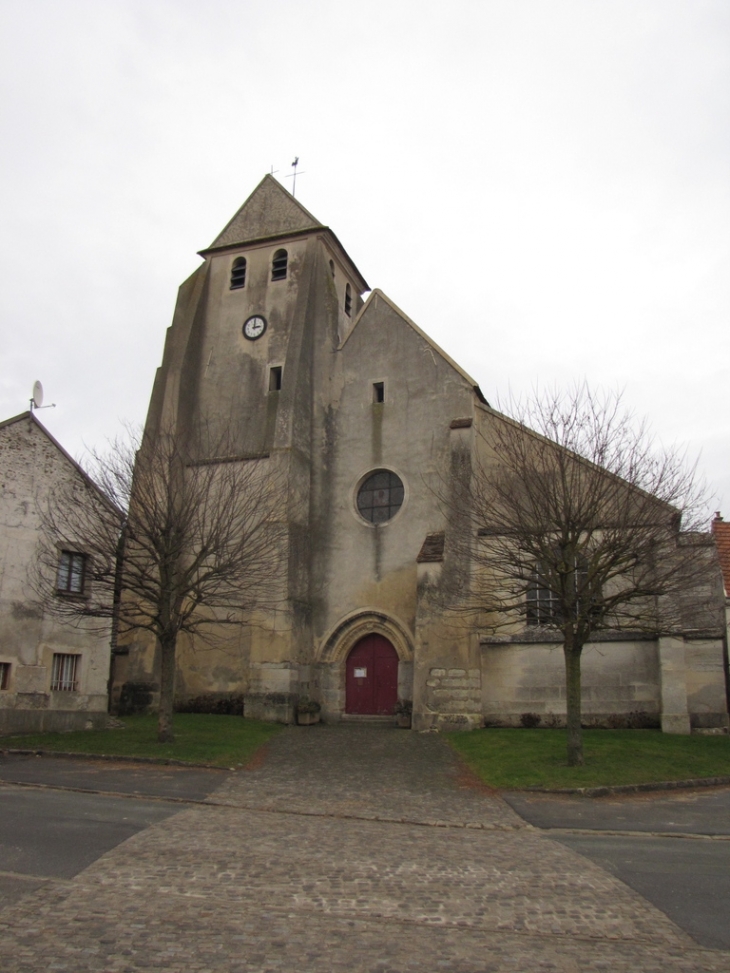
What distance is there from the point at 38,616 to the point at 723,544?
18195mm

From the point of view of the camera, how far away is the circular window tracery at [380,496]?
23234mm

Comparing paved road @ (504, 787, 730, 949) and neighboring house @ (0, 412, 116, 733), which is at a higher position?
neighboring house @ (0, 412, 116, 733)

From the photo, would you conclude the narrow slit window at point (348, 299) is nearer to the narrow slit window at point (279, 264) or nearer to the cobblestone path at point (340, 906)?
the narrow slit window at point (279, 264)

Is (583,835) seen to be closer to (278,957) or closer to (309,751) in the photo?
(278,957)

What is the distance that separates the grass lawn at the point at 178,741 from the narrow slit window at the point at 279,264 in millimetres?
14873

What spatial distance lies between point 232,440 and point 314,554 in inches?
171

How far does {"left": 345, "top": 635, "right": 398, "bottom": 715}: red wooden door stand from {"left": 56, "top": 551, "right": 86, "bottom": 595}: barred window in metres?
7.78

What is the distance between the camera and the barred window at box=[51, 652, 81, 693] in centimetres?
1877

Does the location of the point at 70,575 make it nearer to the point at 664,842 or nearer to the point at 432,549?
the point at 432,549

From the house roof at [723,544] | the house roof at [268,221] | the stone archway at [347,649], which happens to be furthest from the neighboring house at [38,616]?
the house roof at [723,544]

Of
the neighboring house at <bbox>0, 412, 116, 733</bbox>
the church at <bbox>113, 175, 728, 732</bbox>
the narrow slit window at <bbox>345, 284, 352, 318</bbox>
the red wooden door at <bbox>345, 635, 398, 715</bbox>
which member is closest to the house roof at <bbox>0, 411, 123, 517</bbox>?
the neighboring house at <bbox>0, 412, 116, 733</bbox>

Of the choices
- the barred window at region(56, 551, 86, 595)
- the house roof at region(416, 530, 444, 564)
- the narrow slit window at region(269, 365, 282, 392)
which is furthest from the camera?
the narrow slit window at region(269, 365, 282, 392)

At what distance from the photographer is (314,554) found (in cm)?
2352

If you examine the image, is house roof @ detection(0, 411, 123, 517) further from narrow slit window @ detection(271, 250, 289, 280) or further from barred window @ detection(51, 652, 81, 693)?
narrow slit window @ detection(271, 250, 289, 280)
